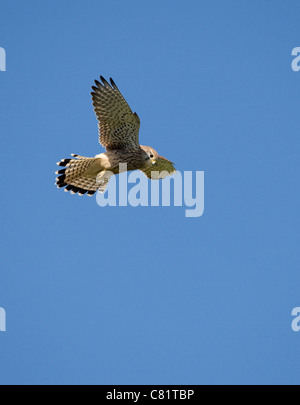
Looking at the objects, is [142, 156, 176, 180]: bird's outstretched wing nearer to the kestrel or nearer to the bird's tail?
the kestrel

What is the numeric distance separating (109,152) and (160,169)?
3.84 feet

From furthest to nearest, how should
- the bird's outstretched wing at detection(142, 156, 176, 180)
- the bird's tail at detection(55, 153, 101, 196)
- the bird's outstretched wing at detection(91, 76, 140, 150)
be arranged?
1. the bird's outstretched wing at detection(142, 156, 176, 180)
2. the bird's tail at detection(55, 153, 101, 196)
3. the bird's outstretched wing at detection(91, 76, 140, 150)

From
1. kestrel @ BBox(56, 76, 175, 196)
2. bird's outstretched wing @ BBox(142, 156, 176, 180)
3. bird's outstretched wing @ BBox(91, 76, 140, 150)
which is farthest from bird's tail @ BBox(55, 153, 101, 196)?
bird's outstretched wing @ BBox(142, 156, 176, 180)

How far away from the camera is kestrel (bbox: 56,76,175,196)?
25.2 ft

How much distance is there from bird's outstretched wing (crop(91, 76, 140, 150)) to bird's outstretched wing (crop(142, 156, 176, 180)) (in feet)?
2.54

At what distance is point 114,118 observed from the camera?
7.80 m

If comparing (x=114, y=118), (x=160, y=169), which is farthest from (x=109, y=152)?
(x=160, y=169)

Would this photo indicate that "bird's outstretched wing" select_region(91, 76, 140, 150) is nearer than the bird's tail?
Yes

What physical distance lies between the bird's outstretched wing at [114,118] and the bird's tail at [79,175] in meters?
0.38
